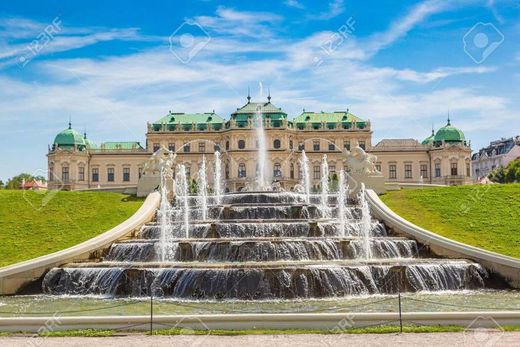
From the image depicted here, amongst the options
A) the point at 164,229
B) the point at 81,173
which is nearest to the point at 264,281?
the point at 164,229

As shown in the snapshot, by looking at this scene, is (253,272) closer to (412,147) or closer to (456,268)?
(456,268)

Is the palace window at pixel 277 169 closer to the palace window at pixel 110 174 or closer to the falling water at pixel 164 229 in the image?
the palace window at pixel 110 174

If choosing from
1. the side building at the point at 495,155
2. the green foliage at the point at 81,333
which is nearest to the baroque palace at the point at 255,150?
the side building at the point at 495,155

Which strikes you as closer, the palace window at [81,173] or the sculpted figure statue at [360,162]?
the sculpted figure statue at [360,162]

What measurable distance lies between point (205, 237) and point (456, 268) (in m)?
11.5

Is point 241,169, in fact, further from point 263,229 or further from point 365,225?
point 263,229

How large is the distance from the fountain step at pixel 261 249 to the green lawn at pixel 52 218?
11.5 feet

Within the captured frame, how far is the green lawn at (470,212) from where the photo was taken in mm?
27531

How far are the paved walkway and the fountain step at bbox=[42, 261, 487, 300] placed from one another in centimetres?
709

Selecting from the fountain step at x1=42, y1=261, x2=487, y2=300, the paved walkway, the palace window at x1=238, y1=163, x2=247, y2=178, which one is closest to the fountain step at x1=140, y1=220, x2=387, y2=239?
the fountain step at x1=42, y1=261, x2=487, y2=300

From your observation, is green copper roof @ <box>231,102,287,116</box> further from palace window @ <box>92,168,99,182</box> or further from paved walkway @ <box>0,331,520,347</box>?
paved walkway @ <box>0,331,520,347</box>

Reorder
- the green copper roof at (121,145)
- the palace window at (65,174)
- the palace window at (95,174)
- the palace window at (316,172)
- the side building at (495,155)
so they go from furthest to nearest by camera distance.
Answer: the side building at (495,155), the green copper roof at (121,145), the palace window at (95,174), the palace window at (316,172), the palace window at (65,174)

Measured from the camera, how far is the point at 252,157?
92812 millimetres

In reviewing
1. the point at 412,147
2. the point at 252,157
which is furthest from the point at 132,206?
the point at 412,147
